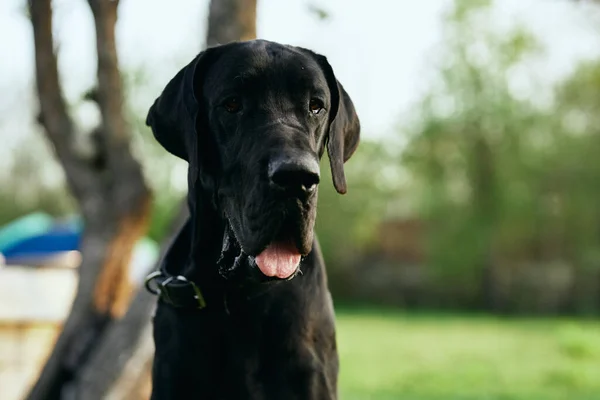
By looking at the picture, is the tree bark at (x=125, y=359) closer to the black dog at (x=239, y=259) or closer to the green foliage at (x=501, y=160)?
the black dog at (x=239, y=259)

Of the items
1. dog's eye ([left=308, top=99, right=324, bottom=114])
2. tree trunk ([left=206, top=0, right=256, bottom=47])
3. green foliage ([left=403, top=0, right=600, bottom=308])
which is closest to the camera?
dog's eye ([left=308, top=99, right=324, bottom=114])

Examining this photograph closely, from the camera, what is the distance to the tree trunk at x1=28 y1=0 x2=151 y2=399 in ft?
19.2

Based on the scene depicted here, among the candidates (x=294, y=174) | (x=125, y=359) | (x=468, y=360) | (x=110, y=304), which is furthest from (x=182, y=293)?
(x=468, y=360)

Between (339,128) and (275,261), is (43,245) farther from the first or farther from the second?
(275,261)

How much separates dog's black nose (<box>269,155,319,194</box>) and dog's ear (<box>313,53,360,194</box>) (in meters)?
0.52

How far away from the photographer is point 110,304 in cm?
613

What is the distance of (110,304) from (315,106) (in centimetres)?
343

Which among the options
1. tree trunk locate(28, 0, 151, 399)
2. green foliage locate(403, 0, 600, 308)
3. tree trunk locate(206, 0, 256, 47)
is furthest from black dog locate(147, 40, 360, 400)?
green foliage locate(403, 0, 600, 308)

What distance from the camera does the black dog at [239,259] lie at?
9.86 ft

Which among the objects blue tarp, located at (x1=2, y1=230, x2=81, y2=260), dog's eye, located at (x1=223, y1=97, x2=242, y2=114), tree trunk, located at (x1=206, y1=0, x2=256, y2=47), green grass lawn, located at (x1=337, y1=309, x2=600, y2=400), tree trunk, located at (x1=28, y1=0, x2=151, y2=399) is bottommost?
green grass lawn, located at (x1=337, y1=309, x2=600, y2=400)

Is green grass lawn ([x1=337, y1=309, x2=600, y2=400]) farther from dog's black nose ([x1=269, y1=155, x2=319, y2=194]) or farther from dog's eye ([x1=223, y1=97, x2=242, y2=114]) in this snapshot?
dog's black nose ([x1=269, y1=155, x2=319, y2=194])

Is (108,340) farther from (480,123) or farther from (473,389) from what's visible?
(480,123)

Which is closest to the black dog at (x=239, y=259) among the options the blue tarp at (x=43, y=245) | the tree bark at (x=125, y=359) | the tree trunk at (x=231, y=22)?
the tree bark at (x=125, y=359)

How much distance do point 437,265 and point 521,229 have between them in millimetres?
2804
